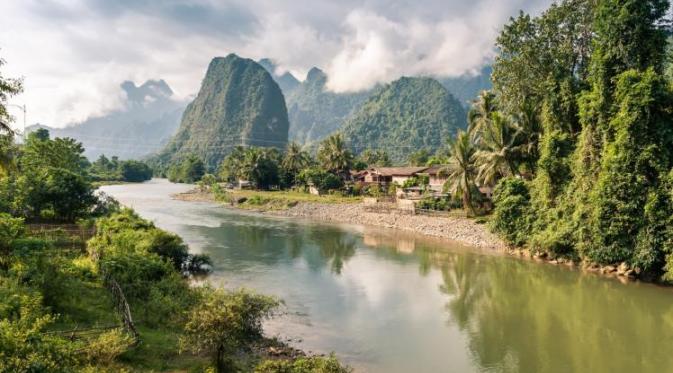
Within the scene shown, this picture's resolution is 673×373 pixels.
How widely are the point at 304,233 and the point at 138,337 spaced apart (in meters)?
31.7

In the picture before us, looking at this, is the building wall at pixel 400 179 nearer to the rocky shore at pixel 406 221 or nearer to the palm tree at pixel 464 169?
the rocky shore at pixel 406 221

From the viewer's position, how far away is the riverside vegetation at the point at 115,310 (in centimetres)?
996

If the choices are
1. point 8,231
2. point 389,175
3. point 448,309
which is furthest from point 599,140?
point 389,175

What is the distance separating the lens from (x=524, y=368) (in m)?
14.9

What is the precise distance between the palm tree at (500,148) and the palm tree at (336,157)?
38858mm

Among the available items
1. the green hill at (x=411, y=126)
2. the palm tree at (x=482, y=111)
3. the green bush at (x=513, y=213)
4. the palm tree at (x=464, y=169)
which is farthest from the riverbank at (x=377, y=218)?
the green hill at (x=411, y=126)

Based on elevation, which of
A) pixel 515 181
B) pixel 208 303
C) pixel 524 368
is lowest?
pixel 524 368

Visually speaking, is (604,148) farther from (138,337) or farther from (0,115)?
(0,115)

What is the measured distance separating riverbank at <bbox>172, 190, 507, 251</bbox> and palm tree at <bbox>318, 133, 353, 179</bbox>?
12.6 metres

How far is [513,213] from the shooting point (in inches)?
1303

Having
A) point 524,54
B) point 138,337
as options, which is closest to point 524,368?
point 138,337

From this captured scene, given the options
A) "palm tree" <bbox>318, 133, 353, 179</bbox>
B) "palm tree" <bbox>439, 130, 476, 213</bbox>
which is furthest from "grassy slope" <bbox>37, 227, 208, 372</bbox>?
"palm tree" <bbox>318, 133, 353, 179</bbox>

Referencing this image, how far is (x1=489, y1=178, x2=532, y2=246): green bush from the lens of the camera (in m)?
32.6

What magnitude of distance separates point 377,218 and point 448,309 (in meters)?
29.3
